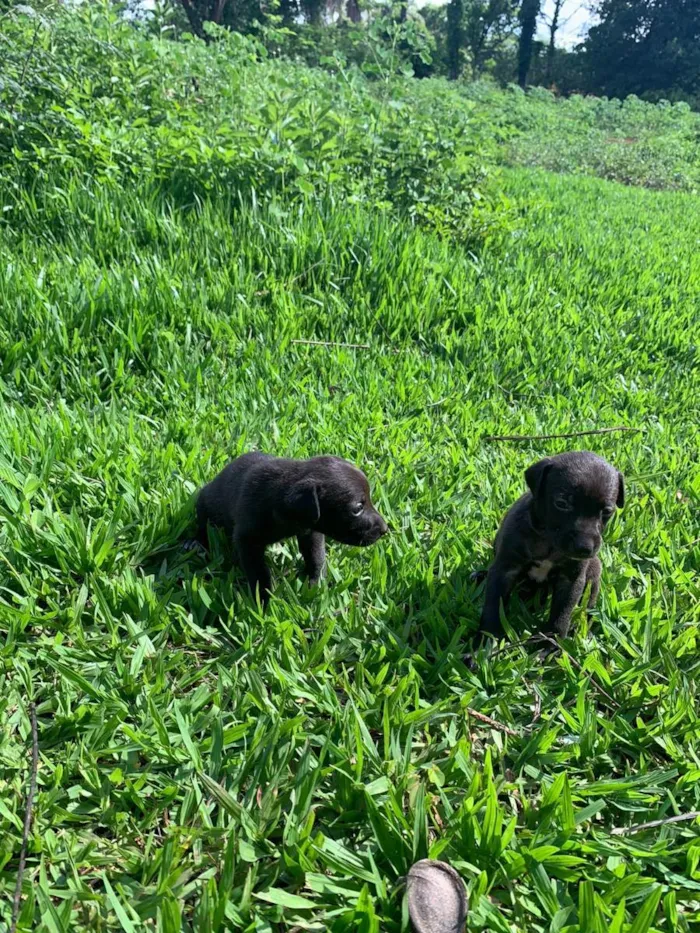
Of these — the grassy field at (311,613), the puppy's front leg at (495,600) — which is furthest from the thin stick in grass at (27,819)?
the puppy's front leg at (495,600)

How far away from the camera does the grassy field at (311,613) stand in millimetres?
1810

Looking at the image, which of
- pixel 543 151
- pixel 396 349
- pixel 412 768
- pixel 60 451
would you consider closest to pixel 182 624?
pixel 412 768

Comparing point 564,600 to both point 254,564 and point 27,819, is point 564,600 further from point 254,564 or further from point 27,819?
point 27,819

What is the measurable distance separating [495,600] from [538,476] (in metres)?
0.55

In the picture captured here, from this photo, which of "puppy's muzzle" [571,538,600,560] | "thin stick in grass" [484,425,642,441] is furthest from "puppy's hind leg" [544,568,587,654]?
"thin stick in grass" [484,425,642,441]

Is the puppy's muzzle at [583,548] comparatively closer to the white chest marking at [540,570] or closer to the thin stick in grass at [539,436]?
the white chest marking at [540,570]

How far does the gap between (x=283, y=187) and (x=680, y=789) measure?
5377 millimetres

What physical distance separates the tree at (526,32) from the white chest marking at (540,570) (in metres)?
52.3

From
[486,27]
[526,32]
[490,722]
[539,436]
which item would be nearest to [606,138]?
[539,436]

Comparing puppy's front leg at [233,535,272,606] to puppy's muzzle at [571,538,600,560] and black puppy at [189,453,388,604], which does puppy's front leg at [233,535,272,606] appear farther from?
puppy's muzzle at [571,538,600,560]

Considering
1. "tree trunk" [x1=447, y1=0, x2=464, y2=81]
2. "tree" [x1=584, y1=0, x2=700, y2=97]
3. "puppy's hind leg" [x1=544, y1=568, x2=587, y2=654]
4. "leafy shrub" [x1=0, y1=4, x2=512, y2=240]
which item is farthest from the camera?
"tree trunk" [x1=447, y1=0, x2=464, y2=81]

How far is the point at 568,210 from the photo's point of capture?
10305 millimetres

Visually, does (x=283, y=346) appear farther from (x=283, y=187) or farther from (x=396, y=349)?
(x=283, y=187)

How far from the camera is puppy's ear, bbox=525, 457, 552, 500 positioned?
2.40 m
